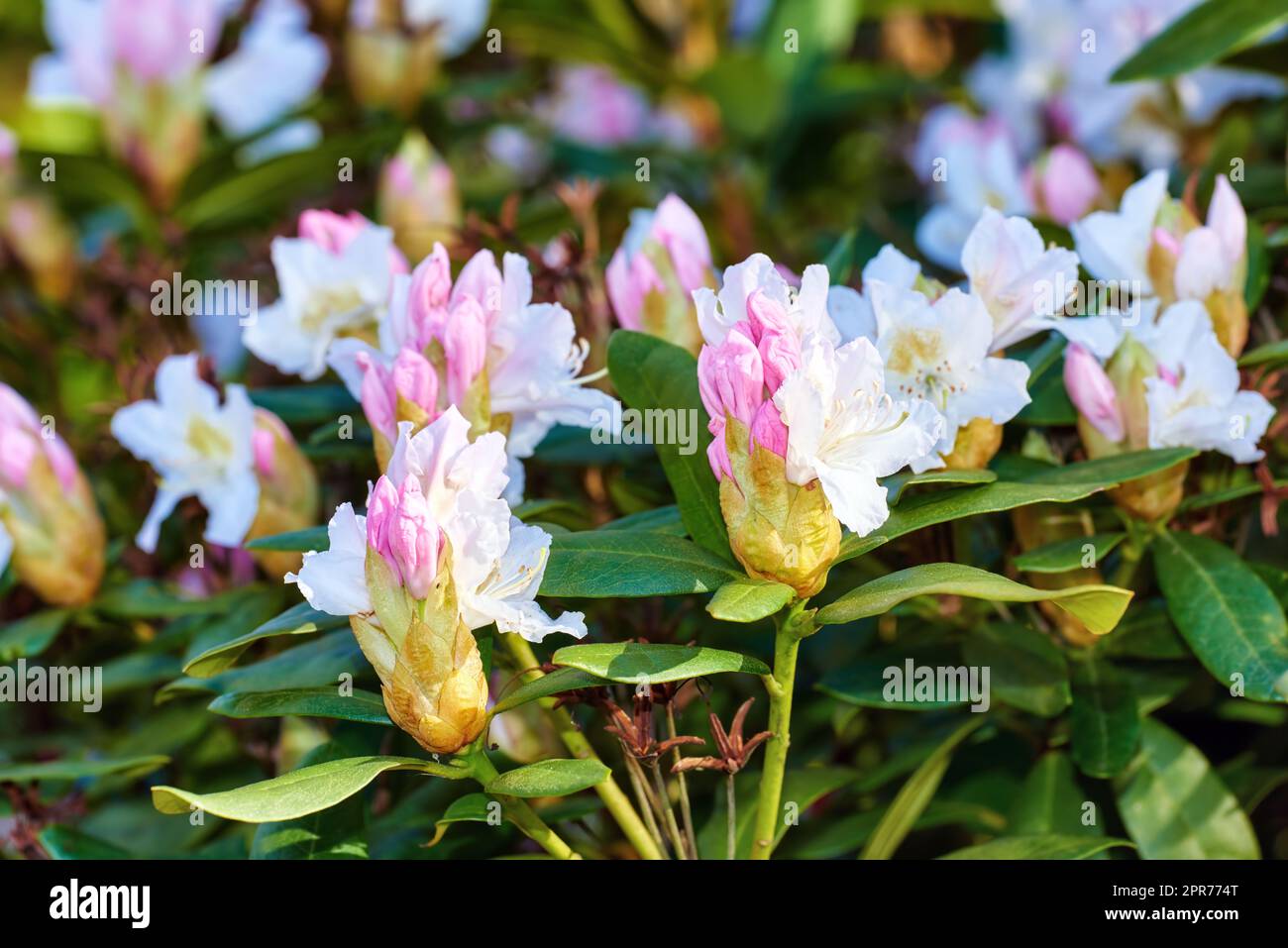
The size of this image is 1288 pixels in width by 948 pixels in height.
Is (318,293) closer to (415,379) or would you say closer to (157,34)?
(415,379)

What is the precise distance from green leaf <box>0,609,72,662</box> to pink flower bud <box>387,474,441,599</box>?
2.11 feet

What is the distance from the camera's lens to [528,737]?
1.30m

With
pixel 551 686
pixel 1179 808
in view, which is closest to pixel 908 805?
pixel 1179 808

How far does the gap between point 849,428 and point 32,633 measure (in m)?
0.89

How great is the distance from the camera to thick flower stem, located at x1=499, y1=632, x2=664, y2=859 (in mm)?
1054

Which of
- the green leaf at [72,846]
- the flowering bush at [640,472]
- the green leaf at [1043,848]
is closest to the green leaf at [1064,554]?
the flowering bush at [640,472]

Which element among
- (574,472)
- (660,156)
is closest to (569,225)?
(660,156)

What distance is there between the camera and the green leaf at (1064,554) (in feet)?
3.67

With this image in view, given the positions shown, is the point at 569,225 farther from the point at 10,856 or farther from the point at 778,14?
the point at 10,856

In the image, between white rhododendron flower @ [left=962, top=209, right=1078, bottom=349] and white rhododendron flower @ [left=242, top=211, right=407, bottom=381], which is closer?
white rhododendron flower @ [left=962, top=209, right=1078, bottom=349]

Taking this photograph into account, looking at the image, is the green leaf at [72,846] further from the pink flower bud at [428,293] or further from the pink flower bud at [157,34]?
the pink flower bud at [157,34]

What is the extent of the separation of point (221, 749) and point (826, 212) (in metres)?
1.26

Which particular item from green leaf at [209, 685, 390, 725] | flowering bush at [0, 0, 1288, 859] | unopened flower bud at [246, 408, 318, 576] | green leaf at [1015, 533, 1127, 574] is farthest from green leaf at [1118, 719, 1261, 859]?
unopened flower bud at [246, 408, 318, 576]

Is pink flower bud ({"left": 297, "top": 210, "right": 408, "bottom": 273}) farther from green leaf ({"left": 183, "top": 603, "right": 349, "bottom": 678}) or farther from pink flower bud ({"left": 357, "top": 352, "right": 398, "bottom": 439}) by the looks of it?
green leaf ({"left": 183, "top": 603, "right": 349, "bottom": 678})
